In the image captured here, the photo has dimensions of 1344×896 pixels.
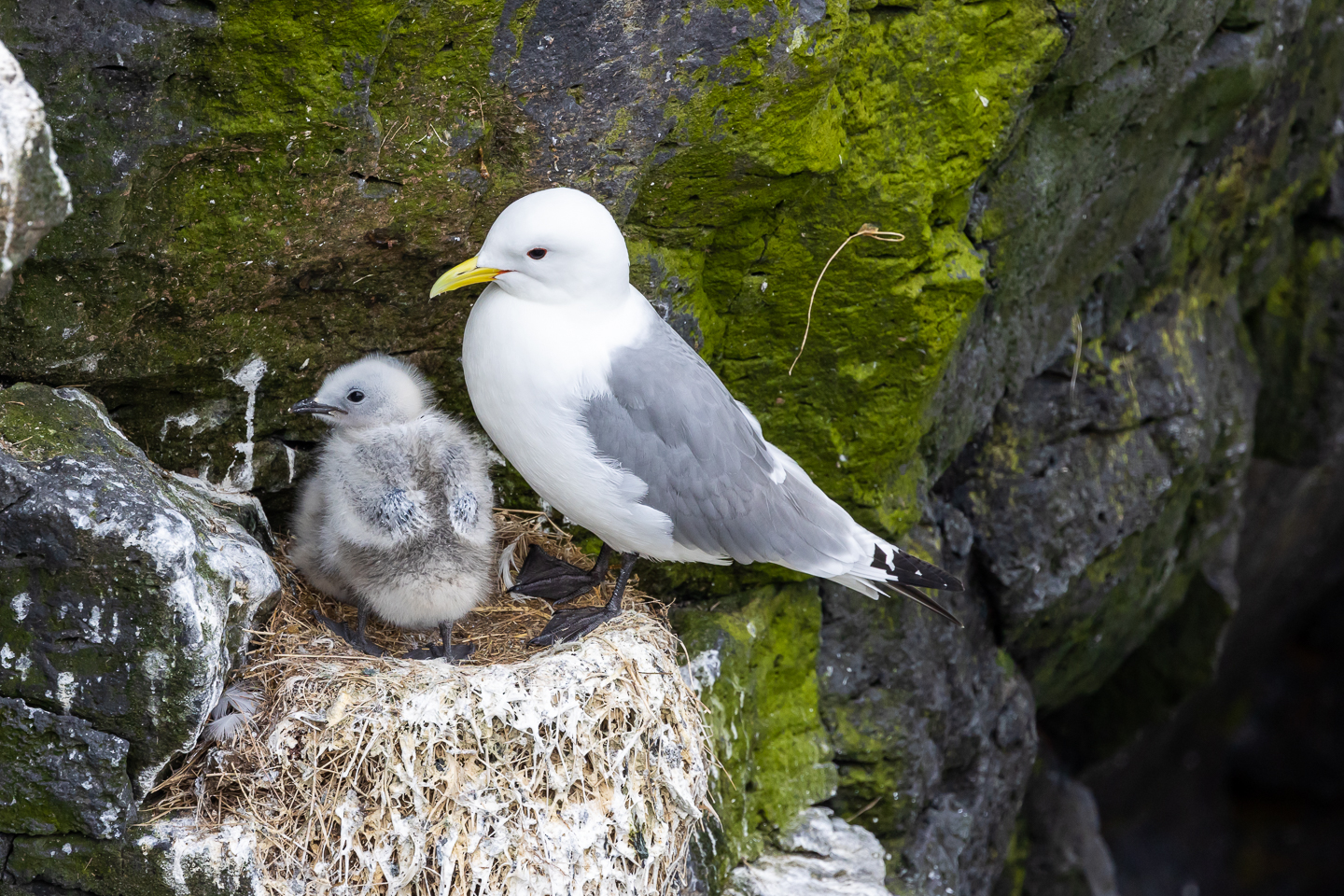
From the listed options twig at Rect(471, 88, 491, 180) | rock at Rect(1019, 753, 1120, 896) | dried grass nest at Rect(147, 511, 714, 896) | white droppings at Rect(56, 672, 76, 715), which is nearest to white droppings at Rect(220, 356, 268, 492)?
dried grass nest at Rect(147, 511, 714, 896)

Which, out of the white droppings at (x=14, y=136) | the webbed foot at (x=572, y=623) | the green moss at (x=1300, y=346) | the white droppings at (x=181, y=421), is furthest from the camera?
the green moss at (x=1300, y=346)

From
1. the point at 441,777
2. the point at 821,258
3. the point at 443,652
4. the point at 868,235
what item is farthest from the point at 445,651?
the point at 868,235

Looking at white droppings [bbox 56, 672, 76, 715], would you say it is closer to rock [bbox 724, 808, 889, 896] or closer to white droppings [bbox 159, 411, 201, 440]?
white droppings [bbox 159, 411, 201, 440]

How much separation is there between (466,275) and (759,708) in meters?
1.73

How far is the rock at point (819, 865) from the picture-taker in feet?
11.6

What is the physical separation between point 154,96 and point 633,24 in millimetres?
1068

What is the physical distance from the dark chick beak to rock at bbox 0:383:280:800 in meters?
0.46

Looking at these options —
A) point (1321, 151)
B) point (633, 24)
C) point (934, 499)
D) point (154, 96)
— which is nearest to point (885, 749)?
point (934, 499)

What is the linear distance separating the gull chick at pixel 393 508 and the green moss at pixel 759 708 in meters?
0.79

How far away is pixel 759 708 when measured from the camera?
383 centimetres

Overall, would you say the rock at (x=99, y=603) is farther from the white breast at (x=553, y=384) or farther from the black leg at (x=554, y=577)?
the black leg at (x=554, y=577)

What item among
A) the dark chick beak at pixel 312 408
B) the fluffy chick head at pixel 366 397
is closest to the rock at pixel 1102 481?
the fluffy chick head at pixel 366 397

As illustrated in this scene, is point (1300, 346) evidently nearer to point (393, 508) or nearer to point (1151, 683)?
point (1151, 683)

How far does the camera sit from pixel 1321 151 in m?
5.52
